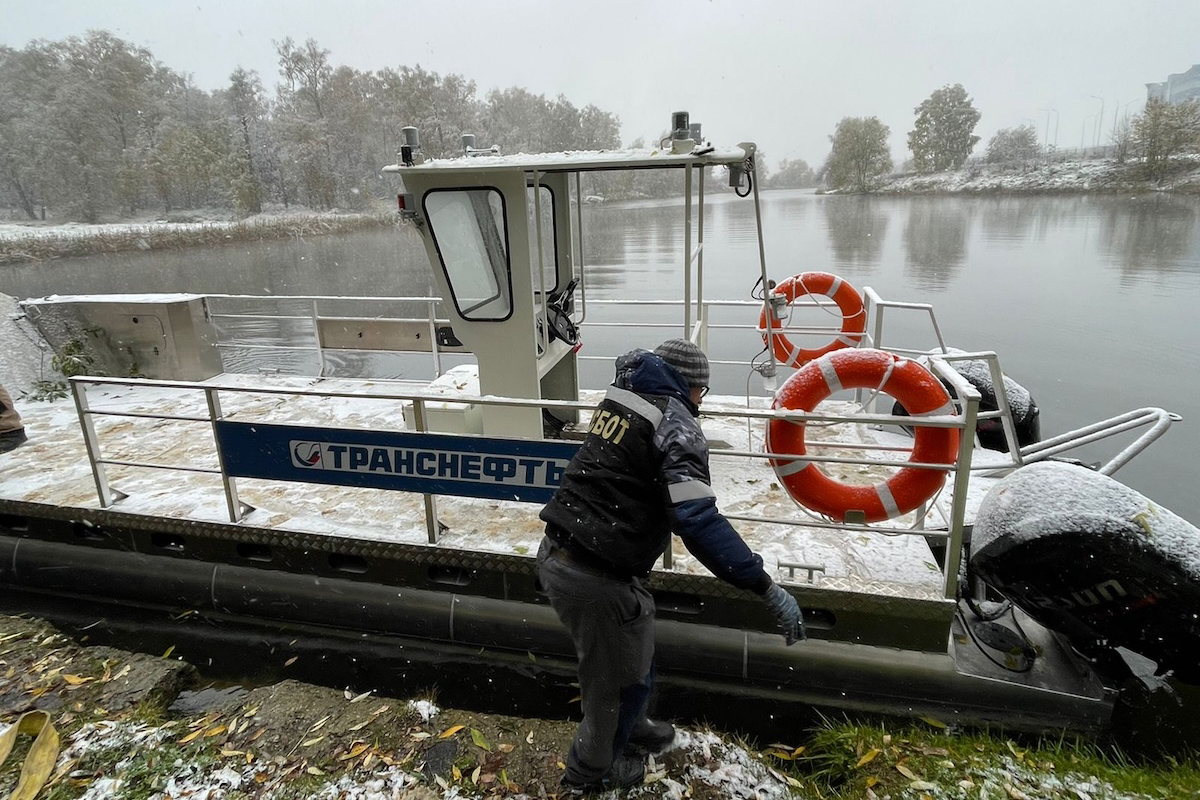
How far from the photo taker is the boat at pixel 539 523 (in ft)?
8.85

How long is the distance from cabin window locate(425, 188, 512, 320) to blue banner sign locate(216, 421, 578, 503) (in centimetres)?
89

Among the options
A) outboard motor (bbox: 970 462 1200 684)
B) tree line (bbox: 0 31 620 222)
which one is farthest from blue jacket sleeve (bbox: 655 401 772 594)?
tree line (bbox: 0 31 620 222)

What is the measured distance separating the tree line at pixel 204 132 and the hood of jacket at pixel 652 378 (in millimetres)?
16648

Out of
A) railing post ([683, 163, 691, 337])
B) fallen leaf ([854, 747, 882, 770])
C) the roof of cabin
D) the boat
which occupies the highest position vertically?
the roof of cabin

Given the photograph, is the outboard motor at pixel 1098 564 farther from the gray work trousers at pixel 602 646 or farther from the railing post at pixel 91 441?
the railing post at pixel 91 441

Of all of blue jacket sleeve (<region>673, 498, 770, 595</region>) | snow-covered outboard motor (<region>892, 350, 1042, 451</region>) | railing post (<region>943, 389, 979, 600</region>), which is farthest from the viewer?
snow-covered outboard motor (<region>892, 350, 1042, 451</region>)

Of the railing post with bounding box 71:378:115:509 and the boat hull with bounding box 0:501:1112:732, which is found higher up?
the railing post with bounding box 71:378:115:509

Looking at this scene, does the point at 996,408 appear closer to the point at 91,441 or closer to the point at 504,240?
the point at 504,240

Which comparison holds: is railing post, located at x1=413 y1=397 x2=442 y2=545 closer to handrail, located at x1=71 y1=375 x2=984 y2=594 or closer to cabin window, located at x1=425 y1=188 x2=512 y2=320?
handrail, located at x1=71 y1=375 x2=984 y2=594

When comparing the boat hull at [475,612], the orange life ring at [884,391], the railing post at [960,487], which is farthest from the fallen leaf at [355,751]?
the railing post at [960,487]

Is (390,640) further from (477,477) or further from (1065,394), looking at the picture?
(1065,394)

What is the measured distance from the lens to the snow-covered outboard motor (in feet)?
13.0

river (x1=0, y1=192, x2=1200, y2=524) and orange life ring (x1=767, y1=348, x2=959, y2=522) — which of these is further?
river (x1=0, y1=192, x2=1200, y2=524)

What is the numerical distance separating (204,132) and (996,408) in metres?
26.7
